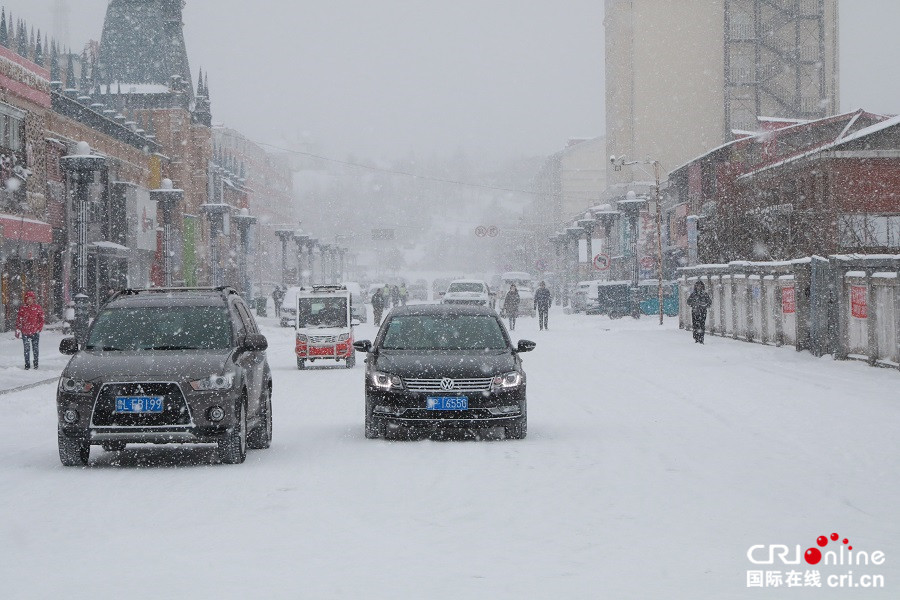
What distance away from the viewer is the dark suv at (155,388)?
35.8 feet

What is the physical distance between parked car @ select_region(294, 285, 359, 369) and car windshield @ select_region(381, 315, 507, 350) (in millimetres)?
12195

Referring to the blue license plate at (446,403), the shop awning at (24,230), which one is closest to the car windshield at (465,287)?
the shop awning at (24,230)

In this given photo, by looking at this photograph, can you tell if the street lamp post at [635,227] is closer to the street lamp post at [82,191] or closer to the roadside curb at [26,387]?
the street lamp post at [82,191]

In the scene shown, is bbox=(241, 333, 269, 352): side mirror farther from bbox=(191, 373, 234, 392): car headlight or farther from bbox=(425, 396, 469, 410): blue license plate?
bbox=(425, 396, 469, 410): blue license plate

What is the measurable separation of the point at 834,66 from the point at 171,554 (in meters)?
94.5

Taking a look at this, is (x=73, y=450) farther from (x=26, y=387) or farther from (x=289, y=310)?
(x=289, y=310)

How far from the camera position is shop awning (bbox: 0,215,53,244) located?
126 feet

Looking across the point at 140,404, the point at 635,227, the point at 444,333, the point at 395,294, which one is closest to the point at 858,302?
the point at 444,333

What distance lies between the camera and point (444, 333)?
13.9m

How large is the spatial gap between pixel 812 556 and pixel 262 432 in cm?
697

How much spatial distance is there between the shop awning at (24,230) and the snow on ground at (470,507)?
23.5 m

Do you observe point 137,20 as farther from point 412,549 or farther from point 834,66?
point 412,549

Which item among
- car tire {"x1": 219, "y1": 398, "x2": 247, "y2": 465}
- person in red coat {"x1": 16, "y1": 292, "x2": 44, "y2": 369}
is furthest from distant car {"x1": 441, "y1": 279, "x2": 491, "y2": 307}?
car tire {"x1": 219, "y1": 398, "x2": 247, "y2": 465}

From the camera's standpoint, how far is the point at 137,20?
70750 millimetres
